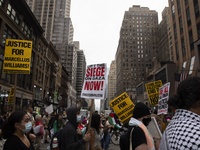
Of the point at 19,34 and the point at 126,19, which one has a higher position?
the point at 126,19

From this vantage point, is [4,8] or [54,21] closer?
[4,8]

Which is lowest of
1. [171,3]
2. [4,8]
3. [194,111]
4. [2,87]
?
[194,111]

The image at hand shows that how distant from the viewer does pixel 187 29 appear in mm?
30844

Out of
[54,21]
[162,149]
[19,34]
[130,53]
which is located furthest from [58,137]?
[130,53]

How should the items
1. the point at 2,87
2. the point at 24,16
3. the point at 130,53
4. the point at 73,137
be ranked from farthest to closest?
the point at 130,53 → the point at 24,16 → the point at 2,87 → the point at 73,137

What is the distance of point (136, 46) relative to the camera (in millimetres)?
121000

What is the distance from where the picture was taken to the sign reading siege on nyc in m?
8.34

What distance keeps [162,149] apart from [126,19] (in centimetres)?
13029

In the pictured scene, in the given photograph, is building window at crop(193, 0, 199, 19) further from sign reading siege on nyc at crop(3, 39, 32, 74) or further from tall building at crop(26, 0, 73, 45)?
tall building at crop(26, 0, 73, 45)

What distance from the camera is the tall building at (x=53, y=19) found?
103062mm

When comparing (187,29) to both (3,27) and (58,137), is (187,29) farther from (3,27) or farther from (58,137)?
(58,137)

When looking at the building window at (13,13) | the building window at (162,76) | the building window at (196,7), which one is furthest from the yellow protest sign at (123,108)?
the building window at (162,76)

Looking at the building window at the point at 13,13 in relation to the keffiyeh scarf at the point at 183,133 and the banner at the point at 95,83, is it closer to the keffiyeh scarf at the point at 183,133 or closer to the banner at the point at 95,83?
the banner at the point at 95,83

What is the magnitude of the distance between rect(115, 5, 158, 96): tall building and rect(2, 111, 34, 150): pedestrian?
369 ft
